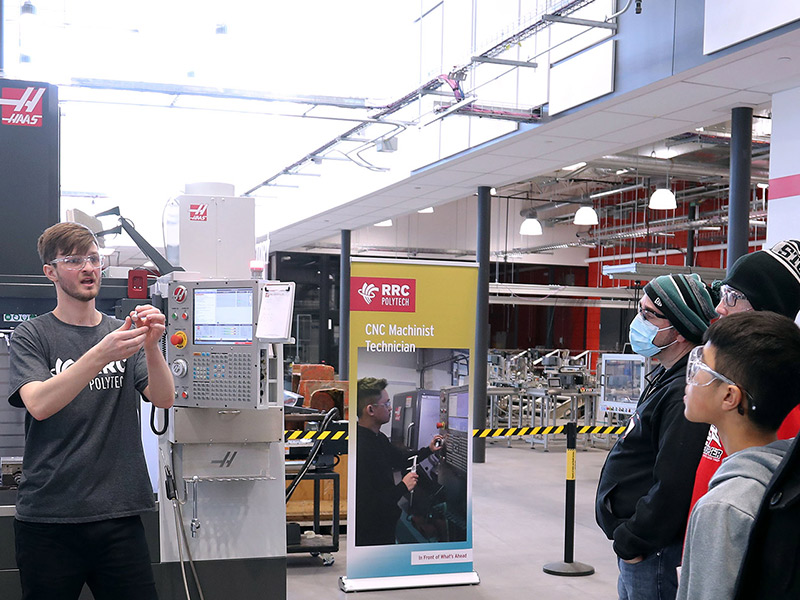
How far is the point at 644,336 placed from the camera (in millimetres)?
2676

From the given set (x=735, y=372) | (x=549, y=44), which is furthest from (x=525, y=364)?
(x=735, y=372)

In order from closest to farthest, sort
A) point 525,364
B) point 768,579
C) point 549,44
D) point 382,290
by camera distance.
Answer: point 768,579 < point 382,290 < point 549,44 < point 525,364

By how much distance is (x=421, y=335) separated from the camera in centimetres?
505

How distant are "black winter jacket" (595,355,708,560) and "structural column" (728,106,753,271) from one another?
3909 mm

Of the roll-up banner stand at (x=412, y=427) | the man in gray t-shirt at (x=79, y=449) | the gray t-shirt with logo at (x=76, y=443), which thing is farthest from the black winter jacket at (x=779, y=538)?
the roll-up banner stand at (x=412, y=427)

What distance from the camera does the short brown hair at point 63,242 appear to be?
2.37 m

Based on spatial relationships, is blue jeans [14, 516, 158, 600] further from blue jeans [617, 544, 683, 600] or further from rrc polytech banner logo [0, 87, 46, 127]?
rrc polytech banner logo [0, 87, 46, 127]

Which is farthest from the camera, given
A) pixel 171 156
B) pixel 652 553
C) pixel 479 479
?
pixel 171 156

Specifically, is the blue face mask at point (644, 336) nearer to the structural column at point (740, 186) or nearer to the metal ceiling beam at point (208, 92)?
the structural column at point (740, 186)

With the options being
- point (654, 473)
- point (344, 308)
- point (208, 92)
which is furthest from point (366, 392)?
point (344, 308)

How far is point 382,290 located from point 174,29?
3.52m

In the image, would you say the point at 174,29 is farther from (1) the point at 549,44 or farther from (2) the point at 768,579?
(2) the point at 768,579

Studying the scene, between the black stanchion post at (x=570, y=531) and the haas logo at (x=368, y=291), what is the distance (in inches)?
66.0

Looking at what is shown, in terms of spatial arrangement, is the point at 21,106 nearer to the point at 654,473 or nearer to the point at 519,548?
the point at 654,473
